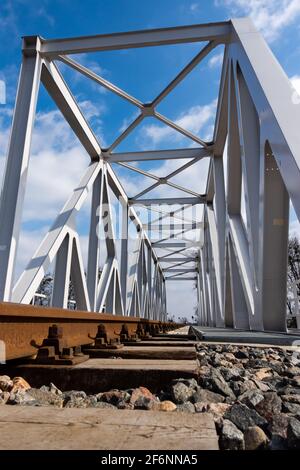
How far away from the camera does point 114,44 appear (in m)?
7.43

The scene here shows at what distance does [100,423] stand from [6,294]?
4.96 m

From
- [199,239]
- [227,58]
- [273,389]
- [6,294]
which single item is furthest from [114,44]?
[199,239]

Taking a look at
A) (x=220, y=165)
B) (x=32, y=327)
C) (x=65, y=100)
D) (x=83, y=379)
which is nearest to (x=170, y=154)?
(x=220, y=165)

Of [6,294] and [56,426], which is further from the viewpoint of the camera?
[6,294]

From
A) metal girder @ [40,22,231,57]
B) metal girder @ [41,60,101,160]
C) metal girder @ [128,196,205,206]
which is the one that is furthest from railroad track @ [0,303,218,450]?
metal girder @ [128,196,205,206]

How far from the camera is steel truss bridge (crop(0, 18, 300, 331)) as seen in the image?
15.8ft

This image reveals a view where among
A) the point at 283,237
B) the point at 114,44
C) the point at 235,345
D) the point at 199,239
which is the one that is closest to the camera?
the point at 235,345

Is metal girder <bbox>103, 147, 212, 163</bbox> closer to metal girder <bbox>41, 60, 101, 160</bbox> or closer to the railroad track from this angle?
metal girder <bbox>41, 60, 101, 160</bbox>

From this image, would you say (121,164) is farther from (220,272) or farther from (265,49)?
(265,49)

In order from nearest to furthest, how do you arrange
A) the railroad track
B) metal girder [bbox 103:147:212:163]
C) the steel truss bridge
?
1. the railroad track
2. the steel truss bridge
3. metal girder [bbox 103:147:212:163]

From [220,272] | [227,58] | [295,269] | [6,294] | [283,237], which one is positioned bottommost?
[6,294]

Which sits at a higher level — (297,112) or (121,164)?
(121,164)

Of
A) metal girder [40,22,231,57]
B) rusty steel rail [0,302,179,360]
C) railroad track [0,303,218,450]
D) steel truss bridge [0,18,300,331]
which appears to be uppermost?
metal girder [40,22,231,57]

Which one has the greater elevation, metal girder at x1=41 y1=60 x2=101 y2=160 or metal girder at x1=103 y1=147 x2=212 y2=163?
metal girder at x1=103 y1=147 x2=212 y2=163
